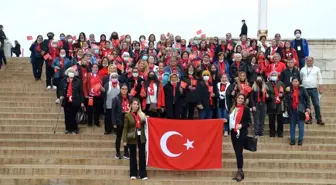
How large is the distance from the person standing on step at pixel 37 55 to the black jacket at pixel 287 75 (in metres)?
7.59

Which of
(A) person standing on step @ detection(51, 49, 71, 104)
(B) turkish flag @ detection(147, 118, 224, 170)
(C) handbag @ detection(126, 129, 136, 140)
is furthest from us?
(A) person standing on step @ detection(51, 49, 71, 104)

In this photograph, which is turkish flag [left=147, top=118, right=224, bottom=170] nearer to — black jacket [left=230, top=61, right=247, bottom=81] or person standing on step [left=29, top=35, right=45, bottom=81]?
black jacket [left=230, top=61, right=247, bottom=81]

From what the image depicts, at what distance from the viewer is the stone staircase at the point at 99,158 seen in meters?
11.0

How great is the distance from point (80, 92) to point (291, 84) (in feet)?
17.2

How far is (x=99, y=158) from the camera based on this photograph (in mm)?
11992

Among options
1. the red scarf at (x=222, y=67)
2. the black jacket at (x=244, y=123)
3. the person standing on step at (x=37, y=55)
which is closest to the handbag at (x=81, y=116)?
the red scarf at (x=222, y=67)

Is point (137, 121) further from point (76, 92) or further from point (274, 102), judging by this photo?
point (274, 102)

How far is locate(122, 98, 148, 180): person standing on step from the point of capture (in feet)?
35.3

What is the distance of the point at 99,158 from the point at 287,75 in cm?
545

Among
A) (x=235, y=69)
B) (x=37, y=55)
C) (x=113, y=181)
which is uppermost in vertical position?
(x=37, y=55)

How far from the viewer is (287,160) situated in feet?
39.7

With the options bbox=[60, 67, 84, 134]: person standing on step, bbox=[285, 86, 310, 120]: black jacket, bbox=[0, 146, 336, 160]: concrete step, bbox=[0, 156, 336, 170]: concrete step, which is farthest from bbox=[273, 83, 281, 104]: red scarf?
bbox=[60, 67, 84, 134]: person standing on step

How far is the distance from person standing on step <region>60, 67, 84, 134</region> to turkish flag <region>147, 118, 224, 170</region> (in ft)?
8.50

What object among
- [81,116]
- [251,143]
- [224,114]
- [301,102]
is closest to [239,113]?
[251,143]
